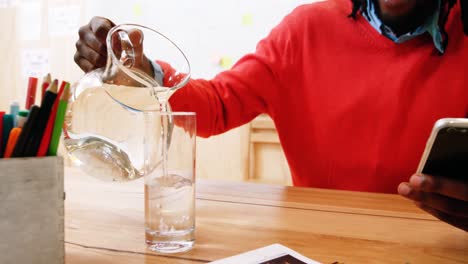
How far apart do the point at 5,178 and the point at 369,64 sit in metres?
0.91

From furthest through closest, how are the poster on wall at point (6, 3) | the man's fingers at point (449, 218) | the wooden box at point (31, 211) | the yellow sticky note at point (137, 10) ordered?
the poster on wall at point (6, 3) → the yellow sticky note at point (137, 10) → the man's fingers at point (449, 218) → the wooden box at point (31, 211)

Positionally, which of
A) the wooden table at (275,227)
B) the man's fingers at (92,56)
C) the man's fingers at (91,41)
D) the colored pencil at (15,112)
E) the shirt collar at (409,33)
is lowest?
the wooden table at (275,227)

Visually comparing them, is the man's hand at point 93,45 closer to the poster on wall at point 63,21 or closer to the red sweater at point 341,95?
the red sweater at point 341,95

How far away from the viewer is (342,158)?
1033mm

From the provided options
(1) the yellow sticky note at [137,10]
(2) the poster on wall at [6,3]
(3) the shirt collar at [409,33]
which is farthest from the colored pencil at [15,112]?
(2) the poster on wall at [6,3]

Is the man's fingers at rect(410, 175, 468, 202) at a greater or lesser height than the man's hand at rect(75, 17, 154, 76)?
lesser

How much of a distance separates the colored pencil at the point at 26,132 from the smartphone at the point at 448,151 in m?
0.40

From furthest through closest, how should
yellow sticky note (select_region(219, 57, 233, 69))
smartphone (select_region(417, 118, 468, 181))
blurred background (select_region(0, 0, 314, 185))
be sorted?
yellow sticky note (select_region(219, 57, 233, 69))
blurred background (select_region(0, 0, 314, 185))
smartphone (select_region(417, 118, 468, 181))

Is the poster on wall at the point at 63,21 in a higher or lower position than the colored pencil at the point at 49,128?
higher

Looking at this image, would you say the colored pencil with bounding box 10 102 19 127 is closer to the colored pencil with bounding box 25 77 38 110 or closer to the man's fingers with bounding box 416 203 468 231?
the colored pencil with bounding box 25 77 38 110

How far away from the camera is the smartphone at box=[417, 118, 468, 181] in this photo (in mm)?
452

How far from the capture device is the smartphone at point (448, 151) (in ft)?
1.48

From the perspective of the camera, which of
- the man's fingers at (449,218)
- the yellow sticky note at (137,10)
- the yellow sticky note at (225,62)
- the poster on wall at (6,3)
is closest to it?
the man's fingers at (449,218)

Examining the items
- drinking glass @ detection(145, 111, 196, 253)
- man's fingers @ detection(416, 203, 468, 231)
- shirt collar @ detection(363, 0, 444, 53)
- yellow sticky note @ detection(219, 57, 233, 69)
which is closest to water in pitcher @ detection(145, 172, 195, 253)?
drinking glass @ detection(145, 111, 196, 253)
